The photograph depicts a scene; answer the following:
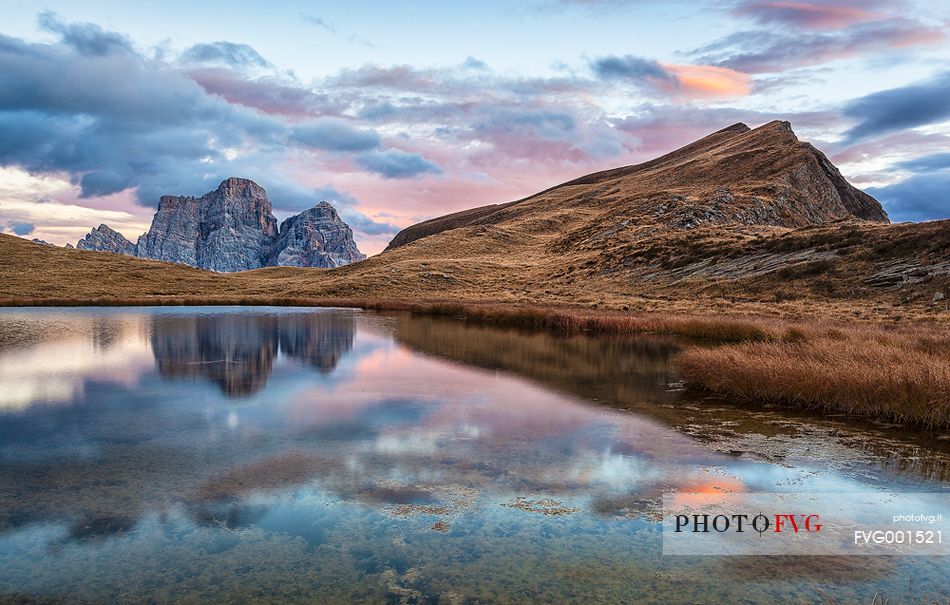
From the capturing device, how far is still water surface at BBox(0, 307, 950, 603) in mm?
7566

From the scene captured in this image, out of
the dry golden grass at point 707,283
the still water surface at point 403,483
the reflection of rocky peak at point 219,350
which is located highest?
the dry golden grass at point 707,283

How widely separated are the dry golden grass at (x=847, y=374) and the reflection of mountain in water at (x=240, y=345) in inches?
693

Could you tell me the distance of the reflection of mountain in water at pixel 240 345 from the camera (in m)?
25.2

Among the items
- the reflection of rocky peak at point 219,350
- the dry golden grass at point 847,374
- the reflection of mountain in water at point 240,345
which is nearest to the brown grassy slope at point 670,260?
the dry golden grass at point 847,374

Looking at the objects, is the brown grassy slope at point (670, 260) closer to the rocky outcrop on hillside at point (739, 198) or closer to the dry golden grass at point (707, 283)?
the dry golden grass at point (707, 283)

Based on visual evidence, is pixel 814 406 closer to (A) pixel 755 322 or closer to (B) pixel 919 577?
(B) pixel 919 577

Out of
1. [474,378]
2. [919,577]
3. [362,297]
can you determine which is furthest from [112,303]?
[919,577]

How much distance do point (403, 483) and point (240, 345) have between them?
87.6 feet

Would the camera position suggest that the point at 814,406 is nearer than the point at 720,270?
Yes

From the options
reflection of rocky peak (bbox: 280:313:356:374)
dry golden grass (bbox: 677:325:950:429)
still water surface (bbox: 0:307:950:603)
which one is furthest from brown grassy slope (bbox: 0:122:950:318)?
still water surface (bbox: 0:307:950:603)

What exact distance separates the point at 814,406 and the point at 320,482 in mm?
15608

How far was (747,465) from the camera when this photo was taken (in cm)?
1277

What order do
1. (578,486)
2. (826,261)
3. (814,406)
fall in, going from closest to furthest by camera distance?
(578,486) → (814,406) → (826,261)

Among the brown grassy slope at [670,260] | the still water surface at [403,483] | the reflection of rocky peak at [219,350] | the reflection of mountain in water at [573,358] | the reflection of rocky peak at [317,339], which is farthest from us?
the brown grassy slope at [670,260]
